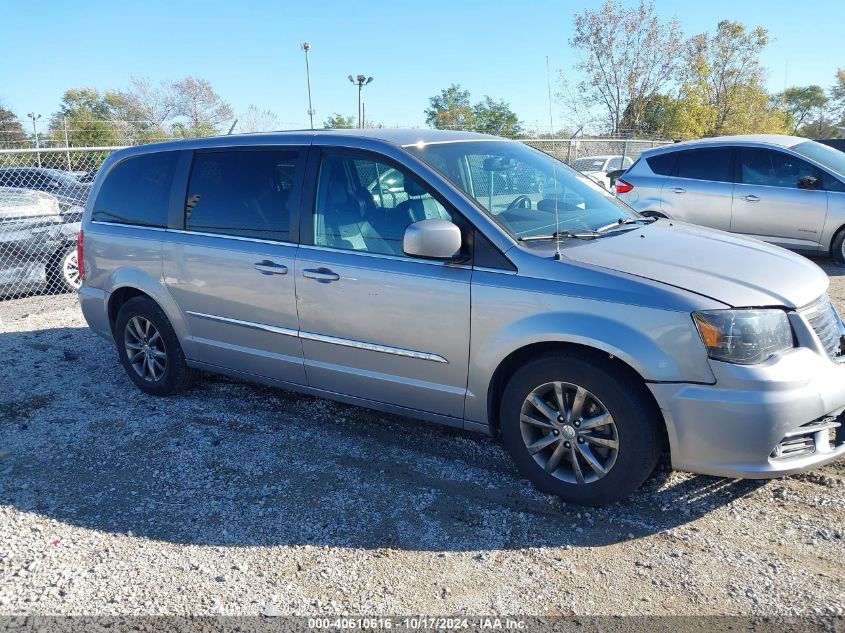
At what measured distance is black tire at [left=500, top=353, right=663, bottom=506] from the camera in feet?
10.3

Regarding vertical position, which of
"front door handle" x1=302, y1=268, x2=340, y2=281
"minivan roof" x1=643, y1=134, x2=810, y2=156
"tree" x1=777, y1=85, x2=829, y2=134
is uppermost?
"tree" x1=777, y1=85, x2=829, y2=134

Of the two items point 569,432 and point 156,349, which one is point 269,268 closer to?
point 156,349

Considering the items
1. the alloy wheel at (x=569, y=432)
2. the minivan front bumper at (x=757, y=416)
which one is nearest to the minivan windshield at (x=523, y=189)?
the alloy wheel at (x=569, y=432)

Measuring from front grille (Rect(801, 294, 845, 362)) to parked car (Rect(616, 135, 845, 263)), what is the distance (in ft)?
20.5

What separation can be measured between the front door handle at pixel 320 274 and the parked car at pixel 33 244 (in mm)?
6140

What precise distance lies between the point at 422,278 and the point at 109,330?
311 centimetres

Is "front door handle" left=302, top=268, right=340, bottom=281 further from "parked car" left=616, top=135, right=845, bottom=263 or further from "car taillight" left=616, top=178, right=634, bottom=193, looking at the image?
"car taillight" left=616, top=178, right=634, bottom=193

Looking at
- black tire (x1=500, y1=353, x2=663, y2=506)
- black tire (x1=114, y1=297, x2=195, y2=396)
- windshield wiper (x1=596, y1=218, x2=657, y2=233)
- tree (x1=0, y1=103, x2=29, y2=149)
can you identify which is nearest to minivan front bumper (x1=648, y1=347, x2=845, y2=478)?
black tire (x1=500, y1=353, x2=663, y2=506)

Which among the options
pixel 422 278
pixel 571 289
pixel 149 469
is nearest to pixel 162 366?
pixel 149 469

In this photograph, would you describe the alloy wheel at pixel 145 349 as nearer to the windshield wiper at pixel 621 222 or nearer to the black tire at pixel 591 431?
the black tire at pixel 591 431

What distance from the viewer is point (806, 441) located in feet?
10.2

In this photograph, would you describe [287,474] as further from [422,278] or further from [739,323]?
[739,323]

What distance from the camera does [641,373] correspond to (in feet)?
10.1

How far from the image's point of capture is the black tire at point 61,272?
8859mm
